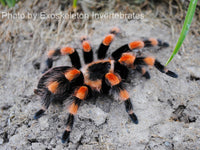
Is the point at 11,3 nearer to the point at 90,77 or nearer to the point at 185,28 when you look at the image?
the point at 90,77

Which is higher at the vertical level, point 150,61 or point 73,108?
point 150,61

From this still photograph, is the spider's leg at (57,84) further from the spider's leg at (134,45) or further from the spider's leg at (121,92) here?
the spider's leg at (134,45)

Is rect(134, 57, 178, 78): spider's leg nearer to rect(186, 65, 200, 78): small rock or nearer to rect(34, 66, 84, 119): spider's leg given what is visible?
rect(186, 65, 200, 78): small rock

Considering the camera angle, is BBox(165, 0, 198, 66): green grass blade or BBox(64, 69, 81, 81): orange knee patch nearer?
BBox(165, 0, 198, 66): green grass blade

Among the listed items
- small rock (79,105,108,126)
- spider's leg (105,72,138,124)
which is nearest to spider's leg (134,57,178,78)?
spider's leg (105,72,138,124)

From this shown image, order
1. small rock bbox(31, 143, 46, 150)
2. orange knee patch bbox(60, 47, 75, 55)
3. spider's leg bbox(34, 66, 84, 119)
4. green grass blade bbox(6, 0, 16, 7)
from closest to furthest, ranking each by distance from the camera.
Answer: small rock bbox(31, 143, 46, 150), spider's leg bbox(34, 66, 84, 119), orange knee patch bbox(60, 47, 75, 55), green grass blade bbox(6, 0, 16, 7)

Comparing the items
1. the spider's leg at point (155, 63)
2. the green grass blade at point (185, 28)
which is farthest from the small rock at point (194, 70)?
the green grass blade at point (185, 28)

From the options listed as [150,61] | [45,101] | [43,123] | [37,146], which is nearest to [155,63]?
[150,61]
